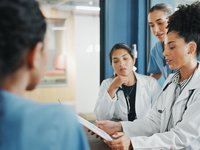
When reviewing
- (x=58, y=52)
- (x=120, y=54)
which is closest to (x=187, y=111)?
(x=120, y=54)

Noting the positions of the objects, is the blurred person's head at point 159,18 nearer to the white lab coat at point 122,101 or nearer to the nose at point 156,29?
the nose at point 156,29

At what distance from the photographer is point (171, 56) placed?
4.69 feet

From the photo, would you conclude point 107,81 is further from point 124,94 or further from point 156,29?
point 156,29

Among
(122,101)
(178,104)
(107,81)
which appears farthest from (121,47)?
(178,104)

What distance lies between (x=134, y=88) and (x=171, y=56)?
444 mm

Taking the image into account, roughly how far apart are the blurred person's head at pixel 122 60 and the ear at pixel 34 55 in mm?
1293

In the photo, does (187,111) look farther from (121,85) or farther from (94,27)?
(94,27)

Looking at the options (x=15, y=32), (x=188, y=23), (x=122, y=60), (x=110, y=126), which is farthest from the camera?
(x=122, y=60)

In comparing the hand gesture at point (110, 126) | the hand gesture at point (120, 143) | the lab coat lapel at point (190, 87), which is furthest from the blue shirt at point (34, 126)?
the hand gesture at point (110, 126)

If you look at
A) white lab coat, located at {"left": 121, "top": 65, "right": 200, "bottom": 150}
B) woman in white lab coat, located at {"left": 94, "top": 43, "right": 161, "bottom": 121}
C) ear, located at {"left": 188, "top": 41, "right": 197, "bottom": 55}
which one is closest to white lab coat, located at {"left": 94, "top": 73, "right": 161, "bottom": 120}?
woman in white lab coat, located at {"left": 94, "top": 43, "right": 161, "bottom": 121}

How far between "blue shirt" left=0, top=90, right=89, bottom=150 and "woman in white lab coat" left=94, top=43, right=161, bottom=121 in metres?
1.28

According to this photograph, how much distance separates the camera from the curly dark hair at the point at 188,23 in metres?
1.38

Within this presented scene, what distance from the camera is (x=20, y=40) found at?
46 cm

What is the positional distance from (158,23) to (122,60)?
33cm
